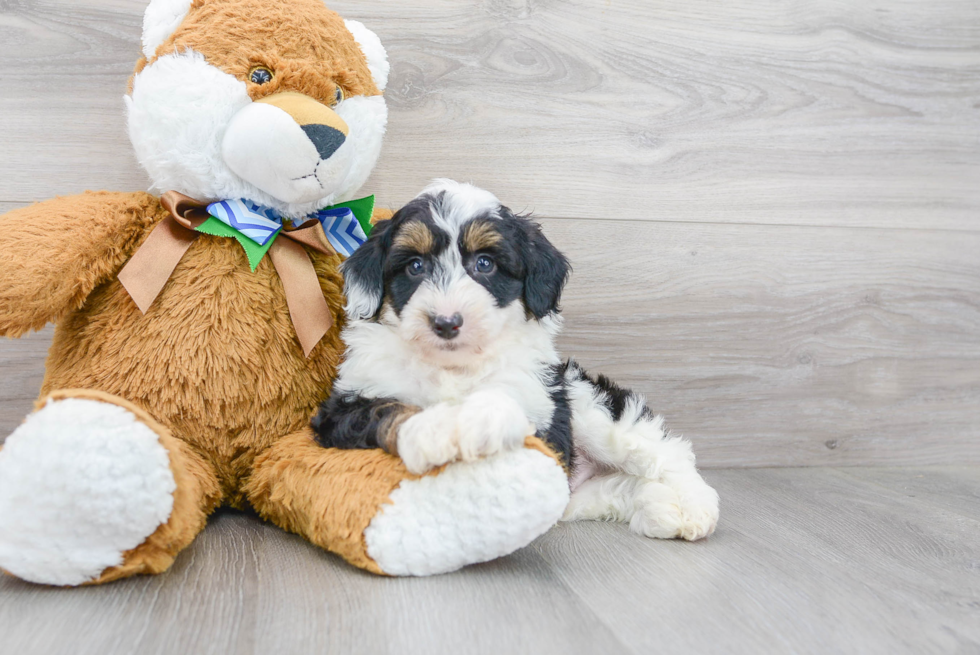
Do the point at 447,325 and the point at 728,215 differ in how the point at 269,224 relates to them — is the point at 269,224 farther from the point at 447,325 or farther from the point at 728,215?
the point at 728,215

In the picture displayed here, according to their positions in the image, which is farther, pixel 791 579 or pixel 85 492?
pixel 791 579

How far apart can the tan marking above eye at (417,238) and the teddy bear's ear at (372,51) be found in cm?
42

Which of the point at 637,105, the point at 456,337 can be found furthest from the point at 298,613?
the point at 637,105

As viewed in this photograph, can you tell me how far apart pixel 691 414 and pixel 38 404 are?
5.26 ft

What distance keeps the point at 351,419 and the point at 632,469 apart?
2.08 ft

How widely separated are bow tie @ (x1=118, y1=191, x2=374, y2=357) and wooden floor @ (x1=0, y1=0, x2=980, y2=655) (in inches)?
16.0

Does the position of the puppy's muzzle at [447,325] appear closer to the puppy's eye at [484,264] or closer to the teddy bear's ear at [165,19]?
the puppy's eye at [484,264]

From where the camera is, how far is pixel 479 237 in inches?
51.8

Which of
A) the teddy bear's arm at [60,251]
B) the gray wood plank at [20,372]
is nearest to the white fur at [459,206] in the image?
the teddy bear's arm at [60,251]

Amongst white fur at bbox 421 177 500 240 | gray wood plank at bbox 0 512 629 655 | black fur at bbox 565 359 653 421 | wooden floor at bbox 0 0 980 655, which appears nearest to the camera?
gray wood plank at bbox 0 512 629 655

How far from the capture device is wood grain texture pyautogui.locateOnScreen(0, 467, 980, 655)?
97 centimetres

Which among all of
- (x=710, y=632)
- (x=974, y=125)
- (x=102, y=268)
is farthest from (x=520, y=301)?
(x=974, y=125)

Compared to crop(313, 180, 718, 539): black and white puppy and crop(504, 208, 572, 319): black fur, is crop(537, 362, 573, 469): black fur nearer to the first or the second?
crop(313, 180, 718, 539): black and white puppy

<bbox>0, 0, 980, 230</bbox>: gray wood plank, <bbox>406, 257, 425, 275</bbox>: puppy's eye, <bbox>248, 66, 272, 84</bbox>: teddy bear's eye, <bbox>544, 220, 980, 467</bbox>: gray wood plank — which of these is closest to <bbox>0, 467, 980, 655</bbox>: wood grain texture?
<bbox>406, 257, 425, 275</bbox>: puppy's eye
